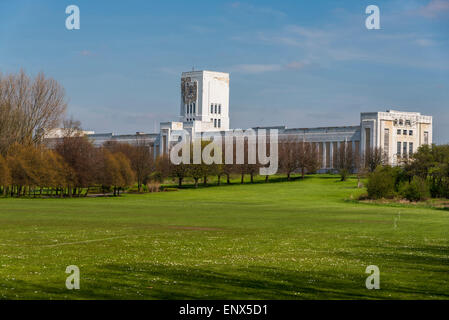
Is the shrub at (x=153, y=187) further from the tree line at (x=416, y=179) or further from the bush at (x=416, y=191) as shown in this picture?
the bush at (x=416, y=191)

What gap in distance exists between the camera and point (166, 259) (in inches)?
834

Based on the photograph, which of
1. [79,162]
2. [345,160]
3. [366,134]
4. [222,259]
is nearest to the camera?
[222,259]

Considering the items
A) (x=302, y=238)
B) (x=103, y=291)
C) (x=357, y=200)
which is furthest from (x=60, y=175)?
(x=103, y=291)

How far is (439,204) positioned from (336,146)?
105 metres

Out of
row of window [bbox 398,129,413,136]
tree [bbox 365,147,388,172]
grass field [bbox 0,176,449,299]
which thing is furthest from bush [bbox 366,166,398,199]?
row of window [bbox 398,129,413,136]

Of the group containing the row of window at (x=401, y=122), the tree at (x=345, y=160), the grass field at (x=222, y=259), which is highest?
the row of window at (x=401, y=122)
